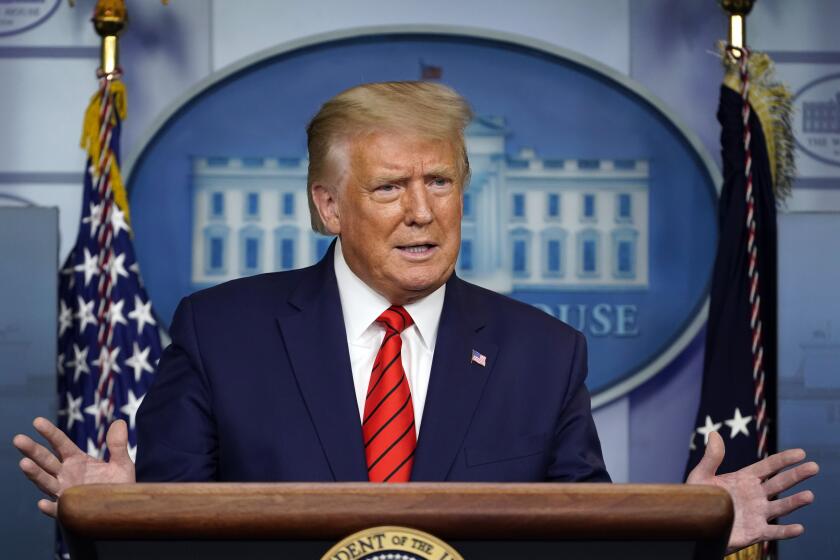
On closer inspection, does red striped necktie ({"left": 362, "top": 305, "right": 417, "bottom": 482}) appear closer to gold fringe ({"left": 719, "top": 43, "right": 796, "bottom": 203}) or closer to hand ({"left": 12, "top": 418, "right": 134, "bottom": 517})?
hand ({"left": 12, "top": 418, "right": 134, "bottom": 517})

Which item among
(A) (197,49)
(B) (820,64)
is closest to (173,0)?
(A) (197,49)

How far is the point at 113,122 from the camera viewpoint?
351cm

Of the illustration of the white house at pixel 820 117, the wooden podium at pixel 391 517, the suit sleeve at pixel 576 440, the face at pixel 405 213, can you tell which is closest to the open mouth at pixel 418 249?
the face at pixel 405 213

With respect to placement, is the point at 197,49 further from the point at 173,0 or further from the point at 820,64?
the point at 820,64

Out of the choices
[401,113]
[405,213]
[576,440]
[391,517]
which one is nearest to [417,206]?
[405,213]

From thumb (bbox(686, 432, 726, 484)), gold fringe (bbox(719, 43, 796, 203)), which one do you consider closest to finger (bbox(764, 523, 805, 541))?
thumb (bbox(686, 432, 726, 484))

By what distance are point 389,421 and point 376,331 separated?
0.20 m

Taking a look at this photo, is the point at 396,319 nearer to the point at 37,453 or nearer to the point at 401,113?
the point at 401,113

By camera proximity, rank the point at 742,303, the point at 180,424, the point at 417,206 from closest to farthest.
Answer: the point at 180,424 < the point at 417,206 < the point at 742,303

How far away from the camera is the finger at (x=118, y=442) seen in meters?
1.70

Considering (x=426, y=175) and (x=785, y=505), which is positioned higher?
(x=426, y=175)

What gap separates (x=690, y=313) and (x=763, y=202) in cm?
41

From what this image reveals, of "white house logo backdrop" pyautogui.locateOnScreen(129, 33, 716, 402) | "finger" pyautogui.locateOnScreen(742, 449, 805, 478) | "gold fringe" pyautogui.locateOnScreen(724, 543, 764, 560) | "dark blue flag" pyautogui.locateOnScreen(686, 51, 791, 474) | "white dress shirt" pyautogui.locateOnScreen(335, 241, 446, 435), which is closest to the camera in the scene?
"finger" pyautogui.locateOnScreen(742, 449, 805, 478)

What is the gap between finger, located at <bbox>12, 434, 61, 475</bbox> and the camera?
66.5 inches
